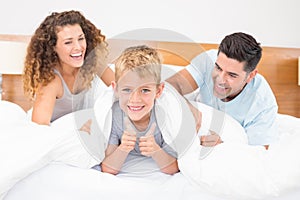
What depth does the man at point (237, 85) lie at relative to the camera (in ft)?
4.38

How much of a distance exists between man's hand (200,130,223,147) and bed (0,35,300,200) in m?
0.06

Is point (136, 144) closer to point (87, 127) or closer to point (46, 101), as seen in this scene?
point (87, 127)

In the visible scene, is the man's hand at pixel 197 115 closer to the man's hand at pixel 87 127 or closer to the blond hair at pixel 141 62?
the blond hair at pixel 141 62

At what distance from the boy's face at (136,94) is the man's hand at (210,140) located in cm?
18

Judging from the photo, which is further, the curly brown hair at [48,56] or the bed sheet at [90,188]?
the curly brown hair at [48,56]

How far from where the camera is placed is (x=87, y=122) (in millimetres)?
1140

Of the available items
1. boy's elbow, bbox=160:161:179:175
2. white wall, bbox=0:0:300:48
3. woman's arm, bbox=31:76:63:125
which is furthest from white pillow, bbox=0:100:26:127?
white wall, bbox=0:0:300:48

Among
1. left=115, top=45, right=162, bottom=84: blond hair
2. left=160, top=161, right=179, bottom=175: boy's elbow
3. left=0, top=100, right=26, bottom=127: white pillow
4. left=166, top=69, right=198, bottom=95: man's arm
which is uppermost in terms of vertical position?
left=115, top=45, right=162, bottom=84: blond hair

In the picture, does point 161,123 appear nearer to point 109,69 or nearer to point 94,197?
point 94,197

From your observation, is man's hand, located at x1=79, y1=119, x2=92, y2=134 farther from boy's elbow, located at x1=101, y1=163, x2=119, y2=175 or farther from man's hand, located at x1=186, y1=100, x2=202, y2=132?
man's hand, located at x1=186, y1=100, x2=202, y2=132

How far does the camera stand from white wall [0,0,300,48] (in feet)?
7.36

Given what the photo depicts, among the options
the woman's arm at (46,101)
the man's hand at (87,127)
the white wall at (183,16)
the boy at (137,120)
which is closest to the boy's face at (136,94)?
the boy at (137,120)

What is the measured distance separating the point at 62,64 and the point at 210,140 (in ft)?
2.48

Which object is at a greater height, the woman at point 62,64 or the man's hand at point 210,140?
the woman at point 62,64
